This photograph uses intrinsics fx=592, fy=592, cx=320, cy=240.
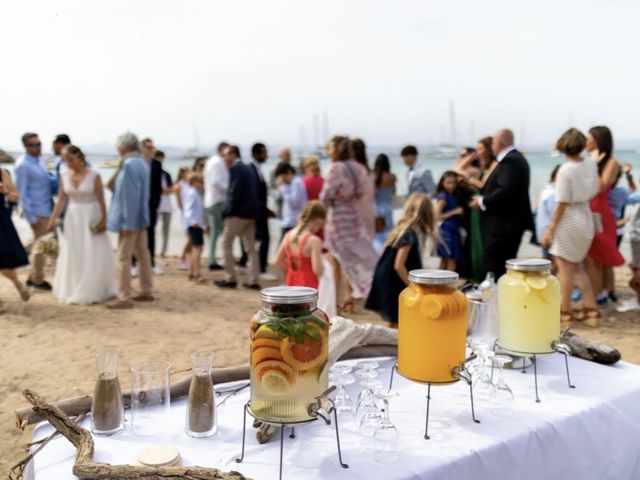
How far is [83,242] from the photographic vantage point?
623cm

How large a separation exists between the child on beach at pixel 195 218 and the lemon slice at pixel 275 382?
6.31m

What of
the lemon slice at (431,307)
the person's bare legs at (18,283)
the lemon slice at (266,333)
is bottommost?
the person's bare legs at (18,283)

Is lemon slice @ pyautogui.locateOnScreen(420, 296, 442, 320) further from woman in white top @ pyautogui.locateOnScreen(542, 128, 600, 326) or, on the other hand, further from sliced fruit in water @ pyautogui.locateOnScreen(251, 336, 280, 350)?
woman in white top @ pyautogui.locateOnScreen(542, 128, 600, 326)

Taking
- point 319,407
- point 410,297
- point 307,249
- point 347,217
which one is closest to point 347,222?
point 347,217

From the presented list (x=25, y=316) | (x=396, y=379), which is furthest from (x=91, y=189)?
(x=396, y=379)

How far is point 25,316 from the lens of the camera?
229 inches

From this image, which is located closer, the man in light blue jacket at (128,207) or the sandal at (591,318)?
the sandal at (591,318)

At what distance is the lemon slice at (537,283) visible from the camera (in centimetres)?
198

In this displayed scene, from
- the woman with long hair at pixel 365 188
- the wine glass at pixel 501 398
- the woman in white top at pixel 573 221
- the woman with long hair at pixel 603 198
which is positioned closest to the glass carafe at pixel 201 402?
the wine glass at pixel 501 398

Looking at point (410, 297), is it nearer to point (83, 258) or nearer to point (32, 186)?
point (83, 258)

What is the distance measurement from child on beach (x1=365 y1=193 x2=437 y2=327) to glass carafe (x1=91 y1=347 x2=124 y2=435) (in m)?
2.44

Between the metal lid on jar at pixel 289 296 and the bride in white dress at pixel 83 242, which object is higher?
the metal lid on jar at pixel 289 296

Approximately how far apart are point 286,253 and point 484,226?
191 cm

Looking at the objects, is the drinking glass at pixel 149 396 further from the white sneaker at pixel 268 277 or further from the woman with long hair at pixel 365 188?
the white sneaker at pixel 268 277
